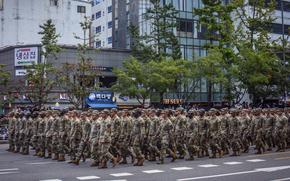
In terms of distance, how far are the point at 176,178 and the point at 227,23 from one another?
2530cm

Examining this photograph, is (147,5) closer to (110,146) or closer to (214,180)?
(110,146)

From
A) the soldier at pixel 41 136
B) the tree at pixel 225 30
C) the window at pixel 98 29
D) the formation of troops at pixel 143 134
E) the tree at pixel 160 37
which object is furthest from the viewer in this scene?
the window at pixel 98 29

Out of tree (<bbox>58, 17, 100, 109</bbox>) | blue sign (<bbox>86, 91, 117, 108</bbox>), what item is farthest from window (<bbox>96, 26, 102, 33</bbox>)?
tree (<bbox>58, 17, 100, 109</bbox>)

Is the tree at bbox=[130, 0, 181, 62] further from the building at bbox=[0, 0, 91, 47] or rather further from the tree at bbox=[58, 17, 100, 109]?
the building at bbox=[0, 0, 91, 47]

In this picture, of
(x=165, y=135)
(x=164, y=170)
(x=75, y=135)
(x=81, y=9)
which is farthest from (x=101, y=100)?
(x=164, y=170)

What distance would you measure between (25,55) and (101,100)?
7485 millimetres

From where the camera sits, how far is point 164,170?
641 inches

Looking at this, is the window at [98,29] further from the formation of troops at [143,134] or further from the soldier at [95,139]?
→ the soldier at [95,139]

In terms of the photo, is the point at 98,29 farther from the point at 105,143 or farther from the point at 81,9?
the point at 105,143

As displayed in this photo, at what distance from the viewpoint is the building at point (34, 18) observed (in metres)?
52.6

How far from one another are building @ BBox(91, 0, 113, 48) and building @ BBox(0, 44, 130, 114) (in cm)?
1868

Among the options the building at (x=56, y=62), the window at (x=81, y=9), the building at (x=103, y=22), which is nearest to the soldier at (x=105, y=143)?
the building at (x=56, y=62)

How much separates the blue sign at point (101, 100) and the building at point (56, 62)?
0.44 m

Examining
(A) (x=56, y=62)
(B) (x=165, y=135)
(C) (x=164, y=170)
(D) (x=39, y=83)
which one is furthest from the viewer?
(A) (x=56, y=62)
